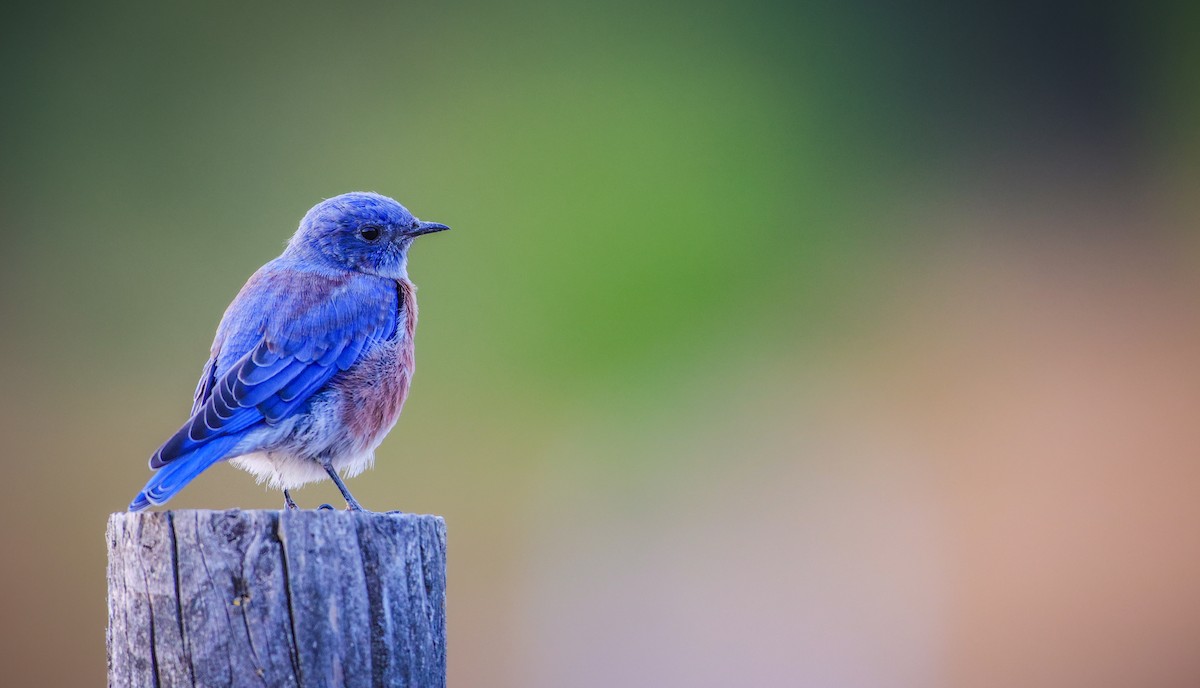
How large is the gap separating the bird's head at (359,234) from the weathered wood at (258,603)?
9.12ft

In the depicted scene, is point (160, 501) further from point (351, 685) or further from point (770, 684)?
point (770, 684)

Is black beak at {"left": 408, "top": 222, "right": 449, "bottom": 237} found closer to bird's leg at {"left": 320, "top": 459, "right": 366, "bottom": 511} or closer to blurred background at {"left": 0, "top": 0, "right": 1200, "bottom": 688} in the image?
bird's leg at {"left": 320, "top": 459, "right": 366, "bottom": 511}

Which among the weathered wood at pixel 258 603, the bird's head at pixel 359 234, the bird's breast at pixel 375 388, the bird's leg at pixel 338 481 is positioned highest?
the bird's head at pixel 359 234

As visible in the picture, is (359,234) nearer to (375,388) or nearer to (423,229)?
(423,229)

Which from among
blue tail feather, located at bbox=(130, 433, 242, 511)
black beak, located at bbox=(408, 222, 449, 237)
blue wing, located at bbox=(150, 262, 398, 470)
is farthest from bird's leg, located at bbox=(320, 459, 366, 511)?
black beak, located at bbox=(408, 222, 449, 237)

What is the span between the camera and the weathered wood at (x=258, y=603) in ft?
10.7

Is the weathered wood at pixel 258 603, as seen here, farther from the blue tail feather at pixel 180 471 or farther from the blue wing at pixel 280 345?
the blue wing at pixel 280 345

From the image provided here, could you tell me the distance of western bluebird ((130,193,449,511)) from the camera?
4734mm

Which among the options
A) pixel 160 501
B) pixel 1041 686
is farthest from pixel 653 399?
pixel 160 501

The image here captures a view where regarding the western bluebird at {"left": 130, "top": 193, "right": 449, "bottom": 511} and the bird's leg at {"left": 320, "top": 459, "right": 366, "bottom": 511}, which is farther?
the bird's leg at {"left": 320, "top": 459, "right": 366, "bottom": 511}

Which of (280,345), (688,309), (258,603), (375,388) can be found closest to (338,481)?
(375,388)

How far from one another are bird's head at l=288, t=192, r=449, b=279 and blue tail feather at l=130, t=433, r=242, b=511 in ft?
5.22

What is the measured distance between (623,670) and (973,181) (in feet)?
23.3

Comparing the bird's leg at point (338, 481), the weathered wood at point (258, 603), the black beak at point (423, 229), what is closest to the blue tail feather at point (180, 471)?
the weathered wood at point (258, 603)
